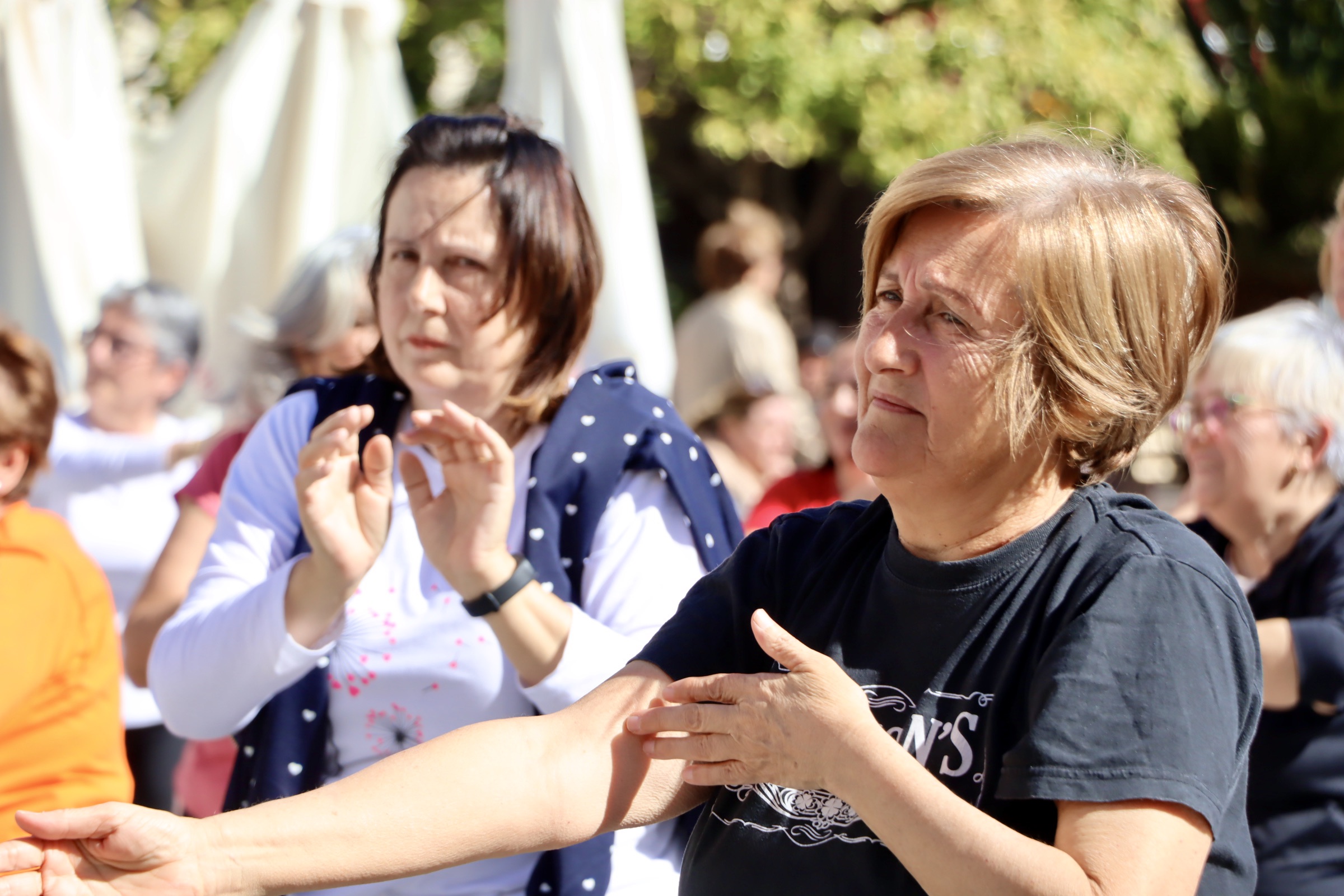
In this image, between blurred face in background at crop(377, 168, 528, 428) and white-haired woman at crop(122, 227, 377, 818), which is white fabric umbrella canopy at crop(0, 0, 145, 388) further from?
blurred face in background at crop(377, 168, 528, 428)

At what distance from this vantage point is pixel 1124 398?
4.43 feet

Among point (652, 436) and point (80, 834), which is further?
point (652, 436)

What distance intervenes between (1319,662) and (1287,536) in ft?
1.32

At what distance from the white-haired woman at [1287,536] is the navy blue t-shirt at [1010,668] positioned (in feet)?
3.68

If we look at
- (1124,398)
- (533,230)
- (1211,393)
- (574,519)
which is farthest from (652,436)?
(1211,393)

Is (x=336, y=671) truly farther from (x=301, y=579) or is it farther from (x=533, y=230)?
(x=533, y=230)

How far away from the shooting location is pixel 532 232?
7.20 feet

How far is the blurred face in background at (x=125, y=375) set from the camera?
4297mm

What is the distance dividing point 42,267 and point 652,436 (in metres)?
4.49

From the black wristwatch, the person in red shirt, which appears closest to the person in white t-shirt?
the person in red shirt

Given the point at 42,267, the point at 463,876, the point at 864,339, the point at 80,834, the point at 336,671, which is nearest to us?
the point at 80,834

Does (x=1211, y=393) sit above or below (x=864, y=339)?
below

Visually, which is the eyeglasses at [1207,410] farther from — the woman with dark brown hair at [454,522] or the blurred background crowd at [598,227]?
the woman with dark brown hair at [454,522]

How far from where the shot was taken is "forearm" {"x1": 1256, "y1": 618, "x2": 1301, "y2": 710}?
2.28 m
